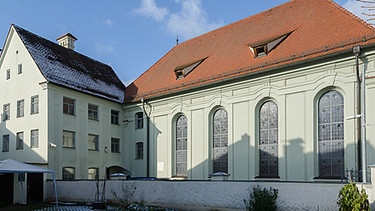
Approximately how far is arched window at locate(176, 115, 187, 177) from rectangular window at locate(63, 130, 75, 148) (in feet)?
21.3

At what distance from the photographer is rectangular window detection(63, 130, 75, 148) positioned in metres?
22.1

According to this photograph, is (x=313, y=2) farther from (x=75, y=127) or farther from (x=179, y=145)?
(x=75, y=127)

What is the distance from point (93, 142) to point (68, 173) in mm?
2751

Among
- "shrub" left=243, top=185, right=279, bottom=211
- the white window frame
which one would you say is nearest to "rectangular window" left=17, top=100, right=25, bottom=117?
the white window frame

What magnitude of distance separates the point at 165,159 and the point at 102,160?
4.32 meters

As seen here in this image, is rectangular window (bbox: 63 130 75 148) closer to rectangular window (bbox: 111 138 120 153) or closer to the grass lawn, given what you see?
rectangular window (bbox: 111 138 120 153)

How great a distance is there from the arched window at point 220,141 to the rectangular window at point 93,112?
820cm

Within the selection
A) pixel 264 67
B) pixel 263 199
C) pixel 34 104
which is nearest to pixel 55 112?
pixel 34 104

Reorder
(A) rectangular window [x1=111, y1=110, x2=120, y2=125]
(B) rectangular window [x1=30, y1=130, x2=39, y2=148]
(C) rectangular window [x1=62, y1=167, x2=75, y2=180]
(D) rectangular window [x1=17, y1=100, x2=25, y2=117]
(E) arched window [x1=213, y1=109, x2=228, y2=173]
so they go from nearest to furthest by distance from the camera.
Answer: (E) arched window [x1=213, y1=109, x2=228, y2=173], (B) rectangular window [x1=30, y1=130, x2=39, y2=148], (C) rectangular window [x1=62, y1=167, x2=75, y2=180], (D) rectangular window [x1=17, y1=100, x2=25, y2=117], (A) rectangular window [x1=111, y1=110, x2=120, y2=125]

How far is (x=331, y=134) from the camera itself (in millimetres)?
17000

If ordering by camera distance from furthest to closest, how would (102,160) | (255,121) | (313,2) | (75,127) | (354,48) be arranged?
(102,160) < (75,127) < (313,2) < (255,121) < (354,48)

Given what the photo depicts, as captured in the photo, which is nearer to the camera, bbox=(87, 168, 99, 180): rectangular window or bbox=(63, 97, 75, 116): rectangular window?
bbox=(63, 97, 75, 116): rectangular window

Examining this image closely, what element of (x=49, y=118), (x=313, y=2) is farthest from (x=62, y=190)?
(x=313, y=2)

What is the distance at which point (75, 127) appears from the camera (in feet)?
74.6
